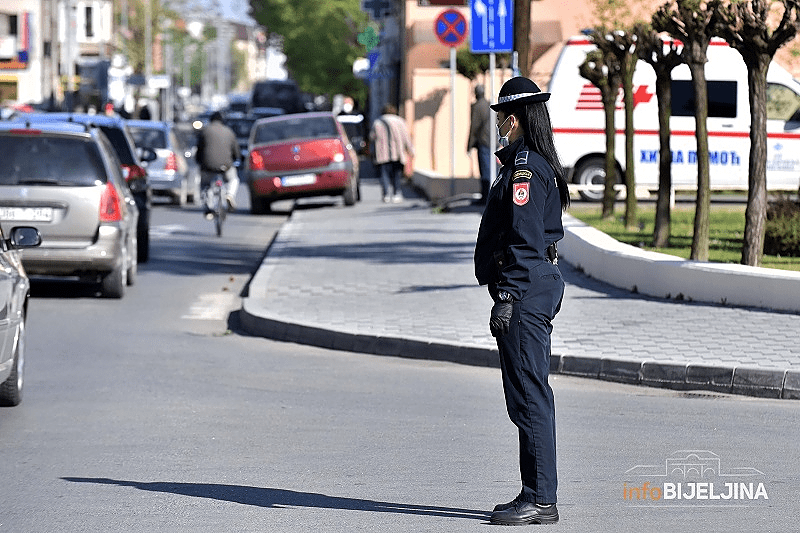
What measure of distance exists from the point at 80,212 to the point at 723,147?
1442cm

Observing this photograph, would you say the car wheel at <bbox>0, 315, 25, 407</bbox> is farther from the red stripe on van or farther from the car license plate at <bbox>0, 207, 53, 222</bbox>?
the red stripe on van

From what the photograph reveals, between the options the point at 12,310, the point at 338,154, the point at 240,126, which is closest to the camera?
the point at 12,310

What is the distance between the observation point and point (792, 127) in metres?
26.7

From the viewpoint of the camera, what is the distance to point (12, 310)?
30.0 feet

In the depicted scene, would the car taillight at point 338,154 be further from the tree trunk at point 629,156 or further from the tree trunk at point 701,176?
the tree trunk at point 701,176

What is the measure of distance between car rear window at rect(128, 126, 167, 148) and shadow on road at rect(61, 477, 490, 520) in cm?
2415

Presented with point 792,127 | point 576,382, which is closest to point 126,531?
point 576,382

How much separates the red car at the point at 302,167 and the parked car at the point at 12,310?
18919mm

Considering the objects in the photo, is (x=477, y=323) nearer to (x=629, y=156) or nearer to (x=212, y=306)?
(x=212, y=306)

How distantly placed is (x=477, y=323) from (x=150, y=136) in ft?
64.0

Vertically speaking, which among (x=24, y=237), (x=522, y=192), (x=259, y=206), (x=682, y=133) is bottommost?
(x=259, y=206)

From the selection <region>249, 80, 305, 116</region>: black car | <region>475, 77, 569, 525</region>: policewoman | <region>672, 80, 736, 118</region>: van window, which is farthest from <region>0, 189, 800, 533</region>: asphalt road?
<region>249, 80, 305, 116</region>: black car

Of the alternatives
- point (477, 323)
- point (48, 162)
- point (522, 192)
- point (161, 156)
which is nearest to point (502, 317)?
point (522, 192)

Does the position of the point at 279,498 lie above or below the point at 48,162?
below
